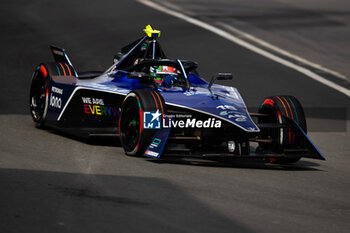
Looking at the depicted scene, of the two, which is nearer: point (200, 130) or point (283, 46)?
point (200, 130)

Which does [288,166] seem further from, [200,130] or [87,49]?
[87,49]

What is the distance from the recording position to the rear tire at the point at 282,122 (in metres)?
10.3

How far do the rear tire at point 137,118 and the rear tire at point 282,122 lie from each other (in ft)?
5.45

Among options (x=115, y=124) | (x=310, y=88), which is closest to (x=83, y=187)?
(x=115, y=124)

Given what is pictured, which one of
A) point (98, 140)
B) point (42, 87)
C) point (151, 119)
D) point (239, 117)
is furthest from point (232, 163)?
point (42, 87)

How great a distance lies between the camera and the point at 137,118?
10.0 meters

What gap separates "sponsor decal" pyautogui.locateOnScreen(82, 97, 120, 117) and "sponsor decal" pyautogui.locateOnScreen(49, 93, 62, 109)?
58cm

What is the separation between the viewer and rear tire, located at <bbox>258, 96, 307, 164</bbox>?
10.3m

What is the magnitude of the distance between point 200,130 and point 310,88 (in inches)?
312

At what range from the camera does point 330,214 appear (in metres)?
7.66

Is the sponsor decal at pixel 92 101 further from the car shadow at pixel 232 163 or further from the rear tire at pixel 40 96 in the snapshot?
the rear tire at pixel 40 96

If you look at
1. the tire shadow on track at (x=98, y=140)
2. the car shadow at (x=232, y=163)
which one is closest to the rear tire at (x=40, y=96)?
the tire shadow on track at (x=98, y=140)

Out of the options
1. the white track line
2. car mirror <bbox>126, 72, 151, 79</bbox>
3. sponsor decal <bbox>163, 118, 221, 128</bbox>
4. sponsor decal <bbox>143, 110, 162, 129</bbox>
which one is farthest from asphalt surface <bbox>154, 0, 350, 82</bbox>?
sponsor decal <bbox>143, 110, 162, 129</bbox>

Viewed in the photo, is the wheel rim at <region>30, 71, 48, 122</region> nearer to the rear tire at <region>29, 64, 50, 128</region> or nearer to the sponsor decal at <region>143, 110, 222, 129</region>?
the rear tire at <region>29, 64, 50, 128</region>
